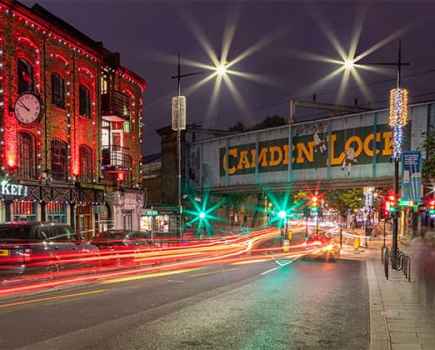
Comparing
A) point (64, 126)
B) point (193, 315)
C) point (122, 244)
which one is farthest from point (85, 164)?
point (193, 315)

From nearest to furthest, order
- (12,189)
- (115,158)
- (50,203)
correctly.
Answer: (12,189), (50,203), (115,158)

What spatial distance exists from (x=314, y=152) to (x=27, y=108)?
19.1 metres

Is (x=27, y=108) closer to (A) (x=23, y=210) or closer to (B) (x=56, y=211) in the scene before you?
(A) (x=23, y=210)

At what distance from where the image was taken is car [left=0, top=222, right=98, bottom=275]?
1380cm

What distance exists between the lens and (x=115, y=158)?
32.0 meters

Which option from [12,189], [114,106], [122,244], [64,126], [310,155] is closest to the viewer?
[122,244]

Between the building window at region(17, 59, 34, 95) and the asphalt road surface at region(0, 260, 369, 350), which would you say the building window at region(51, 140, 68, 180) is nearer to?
the building window at region(17, 59, 34, 95)

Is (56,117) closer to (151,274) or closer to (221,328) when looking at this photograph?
(151,274)

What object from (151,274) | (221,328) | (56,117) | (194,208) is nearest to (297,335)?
(221,328)

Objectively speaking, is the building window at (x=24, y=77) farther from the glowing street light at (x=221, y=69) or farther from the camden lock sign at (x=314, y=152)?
the camden lock sign at (x=314, y=152)

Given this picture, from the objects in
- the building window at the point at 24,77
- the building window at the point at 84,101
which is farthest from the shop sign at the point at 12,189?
the building window at the point at 84,101

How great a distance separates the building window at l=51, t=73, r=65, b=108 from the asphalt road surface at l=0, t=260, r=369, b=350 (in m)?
13.8

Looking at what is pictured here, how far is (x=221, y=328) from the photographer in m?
9.04

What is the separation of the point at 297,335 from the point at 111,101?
2453 centimetres
